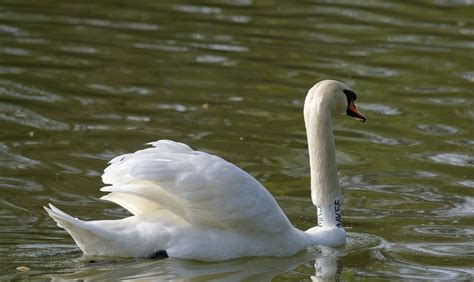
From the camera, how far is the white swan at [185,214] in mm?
7984

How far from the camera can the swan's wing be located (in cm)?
798

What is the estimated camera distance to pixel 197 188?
26.3 feet

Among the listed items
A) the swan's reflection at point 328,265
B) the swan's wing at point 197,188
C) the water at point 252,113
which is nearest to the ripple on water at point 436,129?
the water at point 252,113

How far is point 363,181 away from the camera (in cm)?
1027

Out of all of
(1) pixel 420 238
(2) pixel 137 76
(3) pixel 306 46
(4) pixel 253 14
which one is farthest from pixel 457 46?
(1) pixel 420 238

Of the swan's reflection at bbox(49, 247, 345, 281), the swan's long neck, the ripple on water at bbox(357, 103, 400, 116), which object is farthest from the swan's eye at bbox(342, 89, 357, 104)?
the ripple on water at bbox(357, 103, 400, 116)

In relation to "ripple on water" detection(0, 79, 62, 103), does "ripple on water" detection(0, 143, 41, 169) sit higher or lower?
lower

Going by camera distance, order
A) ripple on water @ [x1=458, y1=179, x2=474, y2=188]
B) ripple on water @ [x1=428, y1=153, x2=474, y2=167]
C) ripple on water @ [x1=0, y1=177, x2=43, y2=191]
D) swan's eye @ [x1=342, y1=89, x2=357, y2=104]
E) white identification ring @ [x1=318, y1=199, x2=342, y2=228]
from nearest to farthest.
A: white identification ring @ [x1=318, y1=199, x2=342, y2=228]
swan's eye @ [x1=342, y1=89, x2=357, y2=104]
ripple on water @ [x1=0, y1=177, x2=43, y2=191]
ripple on water @ [x1=458, y1=179, x2=474, y2=188]
ripple on water @ [x1=428, y1=153, x2=474, y2=167]

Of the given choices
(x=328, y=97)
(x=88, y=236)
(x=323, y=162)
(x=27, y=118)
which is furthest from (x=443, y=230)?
(x=27, y=118)

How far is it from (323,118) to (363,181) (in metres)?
1.64

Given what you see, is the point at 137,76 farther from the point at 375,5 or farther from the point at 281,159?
the point at 375,5

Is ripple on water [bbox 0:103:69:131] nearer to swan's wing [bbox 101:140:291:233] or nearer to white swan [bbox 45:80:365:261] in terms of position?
white swan [bbox 45:80:365:261]

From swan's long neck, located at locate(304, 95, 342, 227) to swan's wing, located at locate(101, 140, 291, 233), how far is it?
68 cm

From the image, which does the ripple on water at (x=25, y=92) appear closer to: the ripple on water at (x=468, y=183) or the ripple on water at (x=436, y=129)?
the ripple on water at (x=436, y=129)
